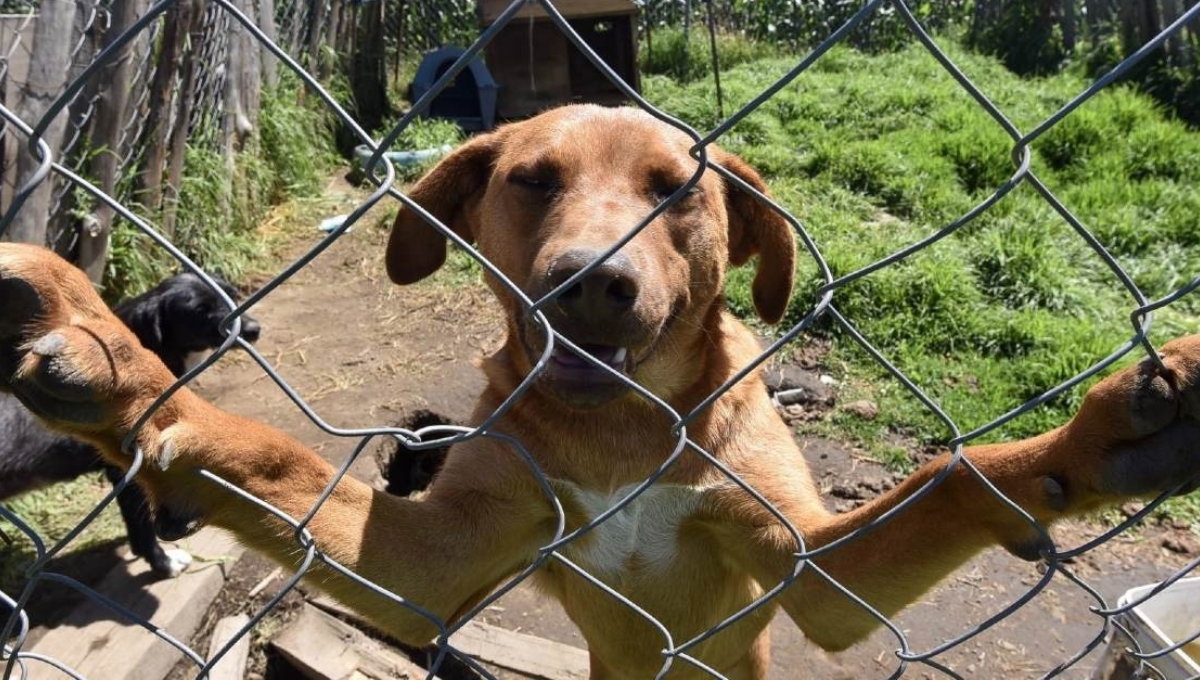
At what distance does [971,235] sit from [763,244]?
4.10m

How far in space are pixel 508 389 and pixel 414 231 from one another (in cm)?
64

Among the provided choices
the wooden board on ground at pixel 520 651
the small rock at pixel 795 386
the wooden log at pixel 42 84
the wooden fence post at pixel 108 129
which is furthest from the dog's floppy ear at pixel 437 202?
the small rock at pixel 795 386

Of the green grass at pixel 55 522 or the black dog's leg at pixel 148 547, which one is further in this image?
the green grass at pixel 55 522

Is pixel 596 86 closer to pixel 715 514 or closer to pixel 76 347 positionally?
pixel 715 514

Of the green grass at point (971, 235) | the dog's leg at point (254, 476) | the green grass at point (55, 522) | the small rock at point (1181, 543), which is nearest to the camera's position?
the dog's leg at point (254, 476)

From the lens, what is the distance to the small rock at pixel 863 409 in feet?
15.6

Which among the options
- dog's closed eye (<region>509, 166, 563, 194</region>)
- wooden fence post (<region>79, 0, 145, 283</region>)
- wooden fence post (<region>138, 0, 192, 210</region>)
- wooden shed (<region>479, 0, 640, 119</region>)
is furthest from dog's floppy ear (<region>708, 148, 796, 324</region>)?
wooden shed (<region>479, 0, 640, 119</region>)

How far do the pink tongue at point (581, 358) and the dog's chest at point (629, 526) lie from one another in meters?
0.50

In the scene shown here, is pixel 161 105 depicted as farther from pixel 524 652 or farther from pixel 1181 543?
pixel 1181 543

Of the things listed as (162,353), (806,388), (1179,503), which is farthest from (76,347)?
(1179,503)

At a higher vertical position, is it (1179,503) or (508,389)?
(508,389)

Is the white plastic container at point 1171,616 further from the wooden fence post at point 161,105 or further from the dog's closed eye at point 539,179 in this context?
the wooden fence post at point 161,105

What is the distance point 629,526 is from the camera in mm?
2391

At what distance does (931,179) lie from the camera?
23.0 feet
